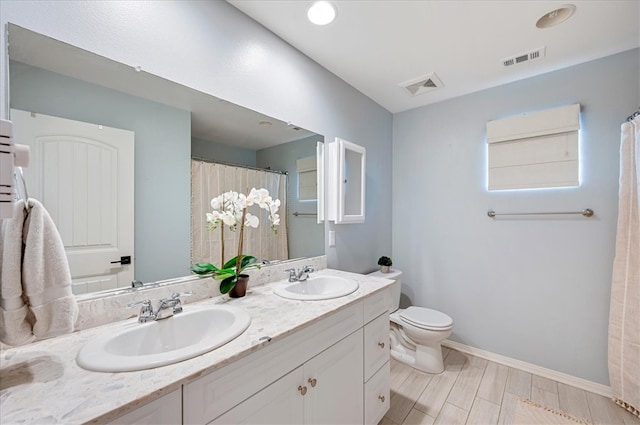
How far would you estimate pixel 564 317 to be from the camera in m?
1.98

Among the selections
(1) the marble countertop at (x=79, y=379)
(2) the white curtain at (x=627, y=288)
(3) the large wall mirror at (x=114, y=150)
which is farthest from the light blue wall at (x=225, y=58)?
(2) the white curtain at (x=627, y=288)

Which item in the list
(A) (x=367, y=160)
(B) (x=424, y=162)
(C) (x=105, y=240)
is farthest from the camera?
(B) (x=424, y=162)

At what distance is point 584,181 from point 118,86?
9.39ft

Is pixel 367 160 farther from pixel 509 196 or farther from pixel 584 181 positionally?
pixel 584 181

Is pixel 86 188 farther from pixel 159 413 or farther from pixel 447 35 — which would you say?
pixel 447 35

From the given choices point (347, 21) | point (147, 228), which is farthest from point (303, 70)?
point (147, 228)

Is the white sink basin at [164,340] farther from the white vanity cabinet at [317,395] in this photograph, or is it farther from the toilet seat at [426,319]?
the toilet seat at [426,319]

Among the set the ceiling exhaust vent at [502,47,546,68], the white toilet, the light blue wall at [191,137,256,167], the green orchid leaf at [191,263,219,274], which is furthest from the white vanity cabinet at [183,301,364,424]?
the ceiling exhaust vent at [502,47,546,68]

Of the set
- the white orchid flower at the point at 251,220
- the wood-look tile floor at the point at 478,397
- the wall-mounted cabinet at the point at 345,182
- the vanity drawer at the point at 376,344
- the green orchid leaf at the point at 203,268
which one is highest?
the wall-mounted cabinet at the point at 345,182

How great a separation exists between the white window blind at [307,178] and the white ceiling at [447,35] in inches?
29.6

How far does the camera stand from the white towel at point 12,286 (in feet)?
2.12

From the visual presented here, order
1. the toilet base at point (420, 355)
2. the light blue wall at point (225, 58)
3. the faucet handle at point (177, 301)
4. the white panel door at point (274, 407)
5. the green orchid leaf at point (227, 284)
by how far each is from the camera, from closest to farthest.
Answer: the white panel door at point (274, 407) → the light blue wall at point (225, 58) → the faucet handle at point (177, 301) → the green orchid leaf at point (227, 284) → the toilet base at point (420, 355)

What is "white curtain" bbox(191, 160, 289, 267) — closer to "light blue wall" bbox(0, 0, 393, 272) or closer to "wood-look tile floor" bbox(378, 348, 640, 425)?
"light blue wall" bbox(0, 0, 393, 272)

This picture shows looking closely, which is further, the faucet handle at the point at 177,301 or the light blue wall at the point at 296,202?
the light blue wall at the point at 296,202
